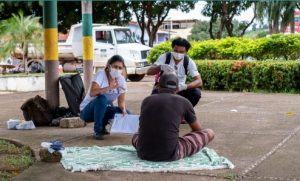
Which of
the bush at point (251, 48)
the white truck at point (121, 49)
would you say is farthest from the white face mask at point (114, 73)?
the white truck at point (121, 49)

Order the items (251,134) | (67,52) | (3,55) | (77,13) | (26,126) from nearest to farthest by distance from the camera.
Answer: (251,134) → (26,126) → (3,55) → (67,52) → (77,13)

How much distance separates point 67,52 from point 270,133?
53.6 ft

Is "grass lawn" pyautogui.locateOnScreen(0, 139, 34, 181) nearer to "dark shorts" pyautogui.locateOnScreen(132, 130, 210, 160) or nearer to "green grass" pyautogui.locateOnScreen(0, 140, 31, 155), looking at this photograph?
"green grass" pyautogui.locateOnScreen(0, 140, 31, 155)

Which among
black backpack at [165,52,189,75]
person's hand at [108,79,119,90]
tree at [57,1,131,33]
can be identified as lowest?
person's hand at [108,79,119,90]

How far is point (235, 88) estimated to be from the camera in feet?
44.2

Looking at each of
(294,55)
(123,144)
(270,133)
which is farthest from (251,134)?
(294,55)

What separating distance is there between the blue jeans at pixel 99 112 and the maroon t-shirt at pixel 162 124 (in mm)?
1430

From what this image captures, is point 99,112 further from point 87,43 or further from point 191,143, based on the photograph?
point 87,43

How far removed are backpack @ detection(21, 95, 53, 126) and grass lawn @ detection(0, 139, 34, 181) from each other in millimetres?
1330

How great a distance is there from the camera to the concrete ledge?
50.8 feet

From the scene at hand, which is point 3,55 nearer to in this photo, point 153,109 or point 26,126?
point 26,126

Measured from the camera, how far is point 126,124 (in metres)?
6.42

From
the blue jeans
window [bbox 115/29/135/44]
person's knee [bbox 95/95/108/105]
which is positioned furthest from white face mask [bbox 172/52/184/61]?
window [bbox 115/29/135/44]

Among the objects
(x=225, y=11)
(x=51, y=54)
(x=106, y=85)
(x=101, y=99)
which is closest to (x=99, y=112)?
(x=101, y=99)
